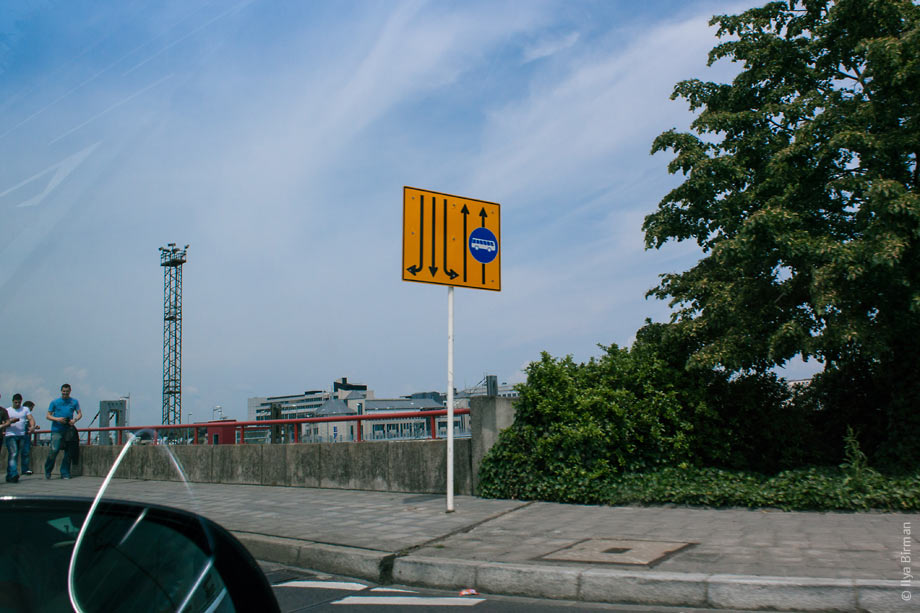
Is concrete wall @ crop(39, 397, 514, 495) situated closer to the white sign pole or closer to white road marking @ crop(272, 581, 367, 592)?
the white sign pole

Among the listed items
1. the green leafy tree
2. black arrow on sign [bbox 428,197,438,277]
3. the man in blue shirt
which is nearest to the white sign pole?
black arrow on sign [bbox 428,197,438,277]

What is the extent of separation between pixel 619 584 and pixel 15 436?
14374 mm

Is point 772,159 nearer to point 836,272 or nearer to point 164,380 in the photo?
point 836,272

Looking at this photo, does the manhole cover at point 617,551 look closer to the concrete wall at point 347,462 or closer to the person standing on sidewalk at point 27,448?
the concrete wall at point 347,462

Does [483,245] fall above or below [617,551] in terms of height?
above

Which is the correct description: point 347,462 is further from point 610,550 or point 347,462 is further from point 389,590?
point 610,550

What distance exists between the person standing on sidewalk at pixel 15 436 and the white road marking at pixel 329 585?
11.7m

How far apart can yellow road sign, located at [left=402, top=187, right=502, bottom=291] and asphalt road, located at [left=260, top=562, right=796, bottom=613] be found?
3.97m

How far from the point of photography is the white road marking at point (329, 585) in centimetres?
560

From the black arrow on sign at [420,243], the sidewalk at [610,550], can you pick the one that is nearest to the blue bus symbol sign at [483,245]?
the black arrow on sign at [420,243]

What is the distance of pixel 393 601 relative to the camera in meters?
5.09

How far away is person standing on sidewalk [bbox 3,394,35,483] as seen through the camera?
47.7ft

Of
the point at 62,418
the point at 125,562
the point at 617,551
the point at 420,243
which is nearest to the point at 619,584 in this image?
the point at 617,551

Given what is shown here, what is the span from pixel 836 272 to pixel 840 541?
3.92 metres
